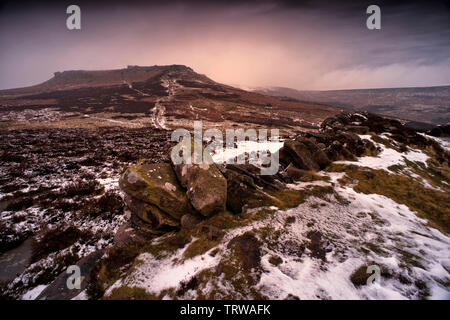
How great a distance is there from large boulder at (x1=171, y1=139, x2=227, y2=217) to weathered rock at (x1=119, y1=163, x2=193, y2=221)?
0.46 meters

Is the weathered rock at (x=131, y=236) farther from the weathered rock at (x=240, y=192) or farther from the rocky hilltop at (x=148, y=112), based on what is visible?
the rocky hilltop at (x=148, y=112)

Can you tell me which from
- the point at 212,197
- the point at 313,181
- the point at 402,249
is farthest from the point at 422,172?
Result: the point at 212,197

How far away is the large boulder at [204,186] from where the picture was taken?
708 centimetres

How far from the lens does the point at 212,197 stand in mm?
7113

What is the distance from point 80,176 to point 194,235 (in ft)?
44.6

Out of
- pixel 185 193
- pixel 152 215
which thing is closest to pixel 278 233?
pixel 185 193

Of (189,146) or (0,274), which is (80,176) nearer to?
(0,274)

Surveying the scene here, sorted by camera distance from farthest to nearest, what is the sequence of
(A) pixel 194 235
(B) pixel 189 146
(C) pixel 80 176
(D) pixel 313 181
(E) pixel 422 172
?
(C) pixel 80 176
(E) pixel 422 172
(D) pixel 313 181
(B) pixel 189 146
(A) pixel 194 235

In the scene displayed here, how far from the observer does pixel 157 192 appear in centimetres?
722

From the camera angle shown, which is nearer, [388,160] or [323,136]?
[388,160]

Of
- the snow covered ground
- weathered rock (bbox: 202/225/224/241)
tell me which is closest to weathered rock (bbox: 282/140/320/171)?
the snow covered ground

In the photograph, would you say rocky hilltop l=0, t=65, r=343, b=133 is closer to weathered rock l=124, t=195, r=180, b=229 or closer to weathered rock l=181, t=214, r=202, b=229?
weathered rock l=124, t=195, r=180, b=229

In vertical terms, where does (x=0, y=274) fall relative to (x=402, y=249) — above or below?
below
